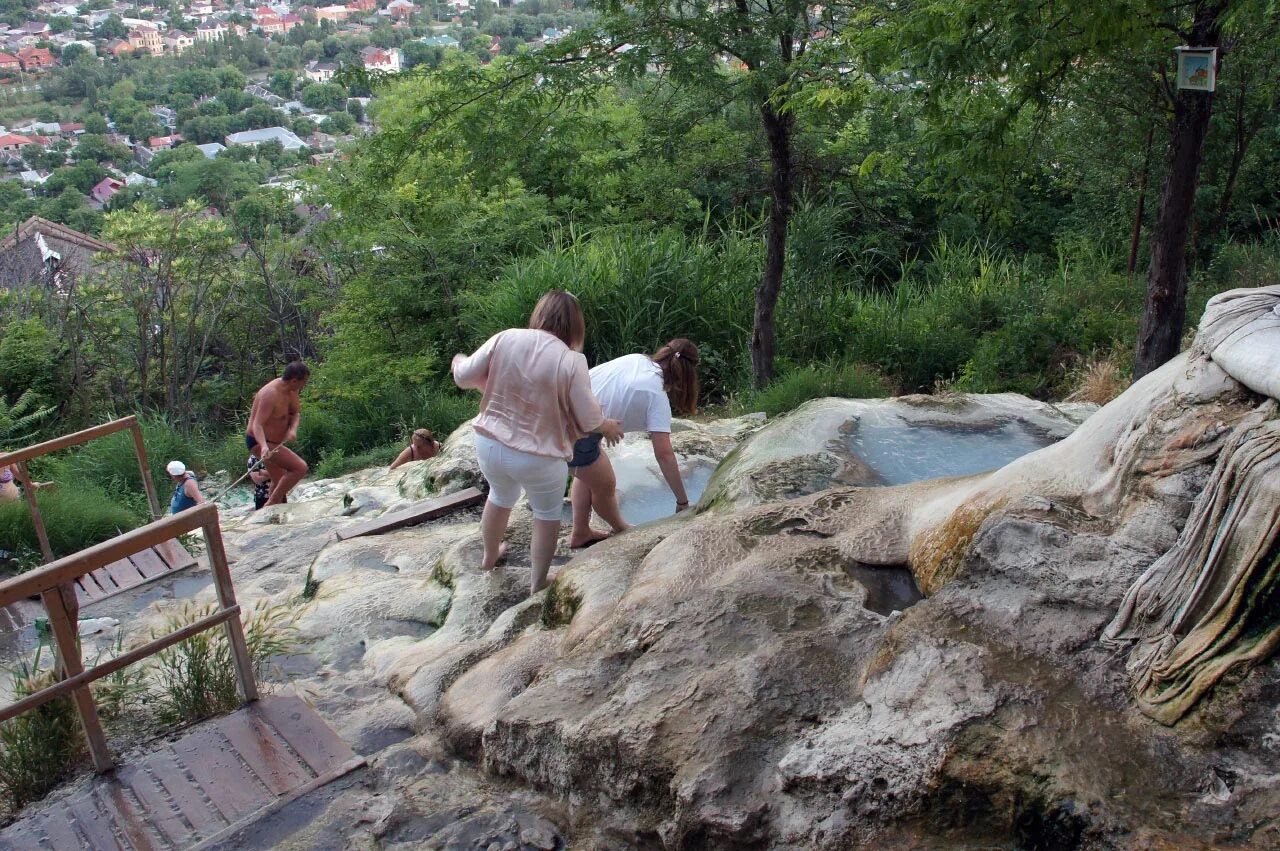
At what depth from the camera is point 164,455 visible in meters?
10.3

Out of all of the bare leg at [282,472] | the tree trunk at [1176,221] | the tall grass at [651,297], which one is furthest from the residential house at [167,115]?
the tree trunk at [1176,221]

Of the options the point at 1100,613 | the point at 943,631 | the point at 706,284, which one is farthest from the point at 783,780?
the point at 706,284

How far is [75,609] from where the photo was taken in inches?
143

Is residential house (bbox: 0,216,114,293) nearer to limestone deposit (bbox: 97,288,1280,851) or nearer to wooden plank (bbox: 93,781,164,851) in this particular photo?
wooden plank (bbox: 93,781,164,851)

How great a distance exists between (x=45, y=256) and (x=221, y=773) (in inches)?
588

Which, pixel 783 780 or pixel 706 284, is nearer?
pixel 783 780

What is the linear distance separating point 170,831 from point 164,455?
7960 millimetres

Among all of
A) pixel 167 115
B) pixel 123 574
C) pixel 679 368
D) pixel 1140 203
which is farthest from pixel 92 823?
pixel 167 115

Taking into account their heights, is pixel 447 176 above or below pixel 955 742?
above

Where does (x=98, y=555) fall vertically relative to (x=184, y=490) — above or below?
above

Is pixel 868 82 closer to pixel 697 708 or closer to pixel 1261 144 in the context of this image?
pixel 697 708

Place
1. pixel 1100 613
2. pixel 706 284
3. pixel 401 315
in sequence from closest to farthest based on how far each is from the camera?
1. pixel 1100 613
2. pixel 706 284
3. pixel 401 315

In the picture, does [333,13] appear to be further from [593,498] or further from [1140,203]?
[593,498]

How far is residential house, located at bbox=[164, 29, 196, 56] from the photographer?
54516 mm
